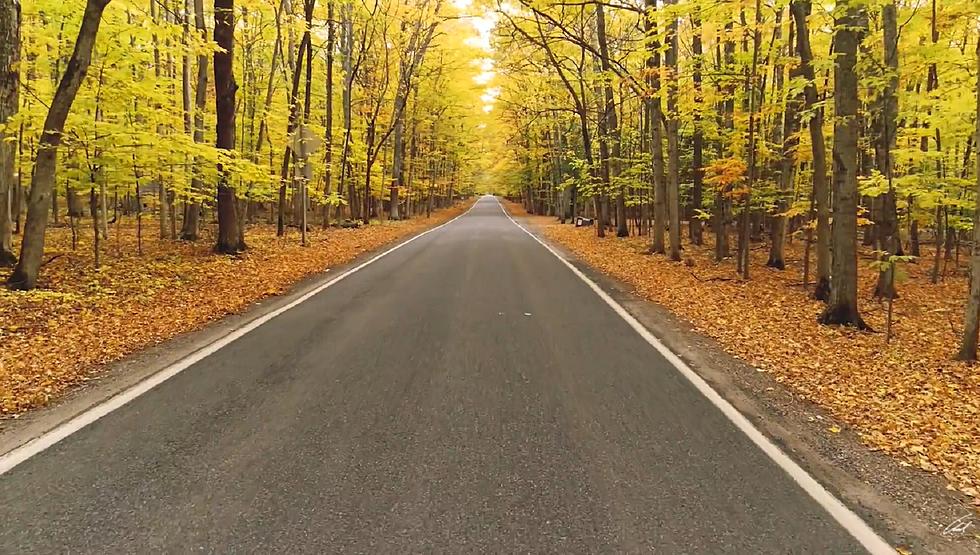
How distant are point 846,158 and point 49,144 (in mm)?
11341

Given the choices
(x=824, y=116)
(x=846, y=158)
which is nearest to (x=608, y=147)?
(x=824, y=116)

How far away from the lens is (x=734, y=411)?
16.9 feet

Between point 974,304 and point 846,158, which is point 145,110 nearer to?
point 846,158

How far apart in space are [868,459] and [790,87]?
19.7ft

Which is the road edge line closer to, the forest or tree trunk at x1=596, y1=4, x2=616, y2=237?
the forest

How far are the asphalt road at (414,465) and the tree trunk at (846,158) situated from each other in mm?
3571

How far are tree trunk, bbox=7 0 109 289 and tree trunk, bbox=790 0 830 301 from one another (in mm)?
10925

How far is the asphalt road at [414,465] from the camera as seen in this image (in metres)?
3.14

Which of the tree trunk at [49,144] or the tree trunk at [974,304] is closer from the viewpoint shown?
the tree trunk at [974,304]

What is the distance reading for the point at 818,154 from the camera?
1095 centimetres

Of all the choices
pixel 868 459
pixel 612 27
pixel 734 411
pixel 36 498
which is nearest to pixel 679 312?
pixel 734 411

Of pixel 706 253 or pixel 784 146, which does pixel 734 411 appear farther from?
pixel 706 253

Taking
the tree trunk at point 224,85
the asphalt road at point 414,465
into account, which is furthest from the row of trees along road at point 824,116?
the tree trunk at point 224,85

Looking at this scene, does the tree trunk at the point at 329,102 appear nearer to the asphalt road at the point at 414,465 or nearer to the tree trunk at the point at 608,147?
the tree trunk at the point at 608,147
